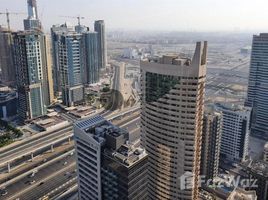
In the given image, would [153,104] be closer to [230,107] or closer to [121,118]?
[230,107]

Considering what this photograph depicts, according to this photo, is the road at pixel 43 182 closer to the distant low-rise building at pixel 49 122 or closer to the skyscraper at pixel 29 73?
the distant low-rise building at pixel 49 122

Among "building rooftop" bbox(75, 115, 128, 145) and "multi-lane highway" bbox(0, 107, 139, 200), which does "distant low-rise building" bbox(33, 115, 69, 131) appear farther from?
"building rooftop" bbox(75, 115, 128, 145)

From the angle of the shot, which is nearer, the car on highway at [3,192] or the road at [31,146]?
the car on highway at [3,192]

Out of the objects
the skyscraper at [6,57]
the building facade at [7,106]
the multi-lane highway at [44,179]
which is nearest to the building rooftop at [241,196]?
the multi-lane highway at [44,179]

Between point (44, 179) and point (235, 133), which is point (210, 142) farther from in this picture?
point (44, 179)


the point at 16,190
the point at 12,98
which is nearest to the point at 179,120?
the point at 16,190

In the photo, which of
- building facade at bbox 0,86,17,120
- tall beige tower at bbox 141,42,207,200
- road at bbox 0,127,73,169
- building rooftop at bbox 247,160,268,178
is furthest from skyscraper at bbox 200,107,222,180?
building facade at bbox 0,86,17,120
